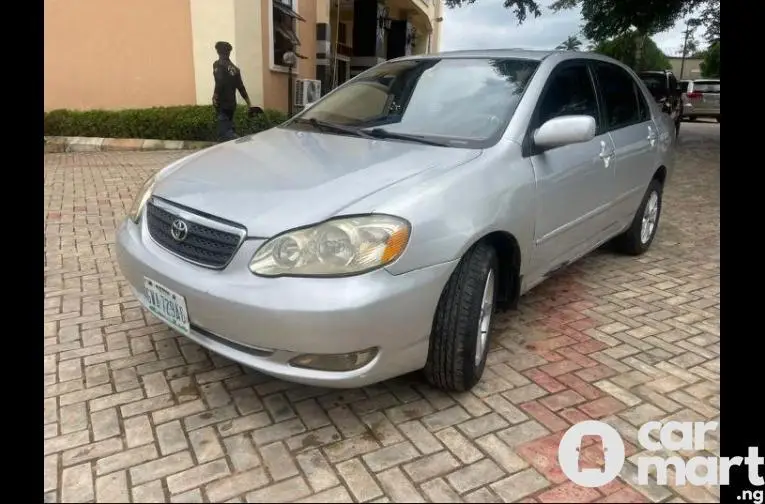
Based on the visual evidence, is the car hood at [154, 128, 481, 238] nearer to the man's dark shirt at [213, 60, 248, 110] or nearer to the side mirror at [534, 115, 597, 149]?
the side mirror at [534, 115, 597, 149]

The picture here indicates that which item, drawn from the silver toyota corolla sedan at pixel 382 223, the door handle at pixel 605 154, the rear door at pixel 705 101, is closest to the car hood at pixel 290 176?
the silver toyota corolla sedan at pixel 382 223

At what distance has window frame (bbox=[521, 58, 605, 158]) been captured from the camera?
9.80 feet

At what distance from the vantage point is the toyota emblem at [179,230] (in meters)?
2.48

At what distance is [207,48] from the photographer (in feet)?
34.8

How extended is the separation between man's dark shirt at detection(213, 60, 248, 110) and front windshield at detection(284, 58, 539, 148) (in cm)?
552

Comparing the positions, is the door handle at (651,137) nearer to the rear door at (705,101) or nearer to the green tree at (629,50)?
the green tree at (629,50)

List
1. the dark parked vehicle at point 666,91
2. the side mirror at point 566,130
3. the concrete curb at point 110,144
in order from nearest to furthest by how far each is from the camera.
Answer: the side mirror at point 566,130 < the concrete curb at point 110,144 < the dark parked vehicle at point 666,91

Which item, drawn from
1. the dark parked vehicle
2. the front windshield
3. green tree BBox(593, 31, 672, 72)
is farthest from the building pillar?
the front windshield

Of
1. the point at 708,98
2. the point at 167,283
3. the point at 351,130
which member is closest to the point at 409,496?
the point at 167,283

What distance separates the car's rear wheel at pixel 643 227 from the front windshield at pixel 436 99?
1.93m

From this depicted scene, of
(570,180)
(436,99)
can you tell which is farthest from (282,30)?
(570,180)

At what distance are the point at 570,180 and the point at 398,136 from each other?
3.35ft

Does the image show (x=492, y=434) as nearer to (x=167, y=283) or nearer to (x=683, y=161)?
(x=167, y=283)

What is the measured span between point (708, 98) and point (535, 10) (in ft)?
43.0
